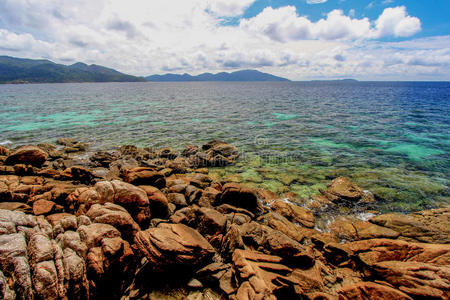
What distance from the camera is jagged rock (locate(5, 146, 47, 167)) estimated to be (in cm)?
1572

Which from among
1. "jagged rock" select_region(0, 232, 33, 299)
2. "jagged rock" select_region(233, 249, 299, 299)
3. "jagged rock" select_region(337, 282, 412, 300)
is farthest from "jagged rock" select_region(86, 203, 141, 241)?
"jagged rock" select_region(337, 282, 412, 300)

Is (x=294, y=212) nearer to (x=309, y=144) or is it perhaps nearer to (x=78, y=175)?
(x=78, y=175)

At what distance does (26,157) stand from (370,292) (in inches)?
966

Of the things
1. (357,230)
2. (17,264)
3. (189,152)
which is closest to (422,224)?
(357,230)

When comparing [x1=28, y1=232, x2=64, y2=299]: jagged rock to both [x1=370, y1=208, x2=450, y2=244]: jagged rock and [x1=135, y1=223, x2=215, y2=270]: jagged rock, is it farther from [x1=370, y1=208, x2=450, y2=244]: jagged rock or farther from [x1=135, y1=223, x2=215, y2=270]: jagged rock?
[x1=370, y1=208, x2=450, y2=244]: jagged rock

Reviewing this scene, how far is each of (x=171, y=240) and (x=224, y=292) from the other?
269cm

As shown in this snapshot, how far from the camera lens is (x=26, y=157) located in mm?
16594

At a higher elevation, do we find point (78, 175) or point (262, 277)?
point (78, 175)

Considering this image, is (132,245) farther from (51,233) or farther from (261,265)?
(261,265)

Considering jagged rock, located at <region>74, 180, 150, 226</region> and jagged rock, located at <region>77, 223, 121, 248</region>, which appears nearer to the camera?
jagged rock, located at <region>77, 223, 121, 248</region>

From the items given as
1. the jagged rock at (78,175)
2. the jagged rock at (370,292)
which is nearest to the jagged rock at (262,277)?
the jagged rock at (370,292)

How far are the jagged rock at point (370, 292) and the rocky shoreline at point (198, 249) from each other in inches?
1.2

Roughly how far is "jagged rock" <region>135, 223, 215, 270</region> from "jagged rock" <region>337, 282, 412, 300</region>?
16.8 feet

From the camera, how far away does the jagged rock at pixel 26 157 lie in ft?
51.6
